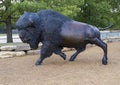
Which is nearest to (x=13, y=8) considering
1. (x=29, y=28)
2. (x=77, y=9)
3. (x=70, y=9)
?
(x=70, y=9)

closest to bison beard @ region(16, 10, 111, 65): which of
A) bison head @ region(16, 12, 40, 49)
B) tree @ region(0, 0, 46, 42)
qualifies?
bison head @ region(16, 12, 40, 49)

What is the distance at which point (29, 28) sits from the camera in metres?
7.48

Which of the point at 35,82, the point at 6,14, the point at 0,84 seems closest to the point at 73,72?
the point at 35,82

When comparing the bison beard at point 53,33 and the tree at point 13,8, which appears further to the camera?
the tree at point 13,8

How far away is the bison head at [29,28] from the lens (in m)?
7.41

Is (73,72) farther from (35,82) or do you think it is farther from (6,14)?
(6,14)

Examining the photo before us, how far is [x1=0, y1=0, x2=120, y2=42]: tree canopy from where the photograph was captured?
11.8 meters

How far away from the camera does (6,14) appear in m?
12.6

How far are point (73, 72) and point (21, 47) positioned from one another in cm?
361

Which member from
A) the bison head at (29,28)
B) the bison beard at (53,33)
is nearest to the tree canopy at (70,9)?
the bison beard at (53,33)

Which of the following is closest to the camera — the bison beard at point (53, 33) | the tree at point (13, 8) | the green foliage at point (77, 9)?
the bison beard at point (53, 33)

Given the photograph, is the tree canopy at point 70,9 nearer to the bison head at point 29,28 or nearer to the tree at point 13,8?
the tree at point 13,8

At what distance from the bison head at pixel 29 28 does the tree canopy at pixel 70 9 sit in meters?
4.01

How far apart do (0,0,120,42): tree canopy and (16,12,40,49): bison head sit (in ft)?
13.2
